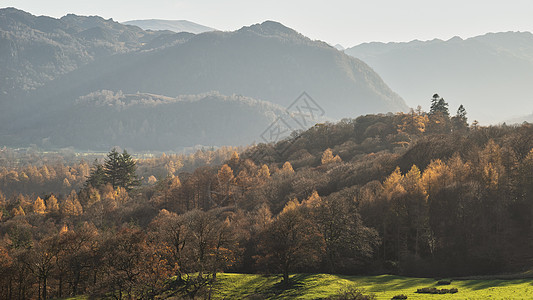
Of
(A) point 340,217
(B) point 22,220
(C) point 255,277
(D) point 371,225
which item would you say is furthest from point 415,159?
(B) point 22,220

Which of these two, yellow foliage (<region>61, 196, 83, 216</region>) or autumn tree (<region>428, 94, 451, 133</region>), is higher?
autumn tree (<region>428, 94, 451, 133</region>)

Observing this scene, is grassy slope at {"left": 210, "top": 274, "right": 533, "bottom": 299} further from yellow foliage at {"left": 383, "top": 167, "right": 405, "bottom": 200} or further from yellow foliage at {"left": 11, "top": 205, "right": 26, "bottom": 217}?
yellow foliage at {"left": 11, "top": 205, "right": 26, "bottom": 217}

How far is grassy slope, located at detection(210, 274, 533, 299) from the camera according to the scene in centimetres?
5470

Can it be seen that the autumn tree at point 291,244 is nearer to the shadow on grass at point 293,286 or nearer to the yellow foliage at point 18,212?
the shadow on grass at point 293,286

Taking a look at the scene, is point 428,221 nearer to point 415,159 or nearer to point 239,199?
point 415,159

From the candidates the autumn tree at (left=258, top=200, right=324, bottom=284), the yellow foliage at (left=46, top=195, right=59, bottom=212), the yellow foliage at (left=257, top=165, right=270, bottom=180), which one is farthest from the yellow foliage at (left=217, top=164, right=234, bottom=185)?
the autumn tree at (left=258, top=200, right=324, bottom=284)

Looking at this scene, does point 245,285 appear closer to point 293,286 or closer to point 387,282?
point 293,286

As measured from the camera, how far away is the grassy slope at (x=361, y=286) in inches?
2154

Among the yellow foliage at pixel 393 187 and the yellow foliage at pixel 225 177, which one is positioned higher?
the yellow foliage at pixel 225 177

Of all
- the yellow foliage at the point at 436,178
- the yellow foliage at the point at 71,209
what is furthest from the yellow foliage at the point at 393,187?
the yellow foliage at the point at 71,209

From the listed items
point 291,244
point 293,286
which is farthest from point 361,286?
point 291,244

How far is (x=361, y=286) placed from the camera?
214ft

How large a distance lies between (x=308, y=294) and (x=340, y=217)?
21.7 meters

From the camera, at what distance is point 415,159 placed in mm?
121125
